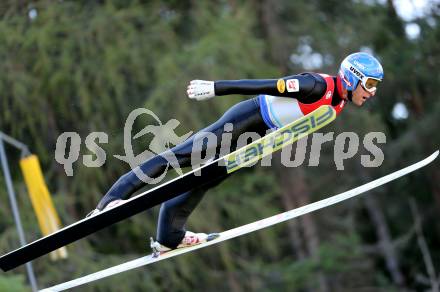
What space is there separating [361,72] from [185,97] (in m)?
8.00

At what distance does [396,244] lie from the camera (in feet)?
64.4

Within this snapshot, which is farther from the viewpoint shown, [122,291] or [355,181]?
[355,181]

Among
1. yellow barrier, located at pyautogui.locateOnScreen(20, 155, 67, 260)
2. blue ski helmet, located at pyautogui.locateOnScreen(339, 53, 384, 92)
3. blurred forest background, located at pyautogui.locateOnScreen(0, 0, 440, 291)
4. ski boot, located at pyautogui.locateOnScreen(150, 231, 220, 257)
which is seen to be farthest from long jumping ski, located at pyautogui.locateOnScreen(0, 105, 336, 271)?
blurred forest background, located at pyautogui.locateOnScreen(0, 0, 440, 291)

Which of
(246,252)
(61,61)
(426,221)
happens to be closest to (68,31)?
(61,61)

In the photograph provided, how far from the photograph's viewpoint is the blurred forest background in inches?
523

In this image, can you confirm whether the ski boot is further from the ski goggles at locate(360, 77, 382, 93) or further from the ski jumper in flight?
the ski goggles at locate(360, 77, 382, 93)

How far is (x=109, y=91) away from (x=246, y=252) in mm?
5051

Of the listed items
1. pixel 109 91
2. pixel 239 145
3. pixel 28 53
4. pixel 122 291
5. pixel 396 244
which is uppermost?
pixel 28 53

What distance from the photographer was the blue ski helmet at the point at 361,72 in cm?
561

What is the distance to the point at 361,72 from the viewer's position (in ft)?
18.4

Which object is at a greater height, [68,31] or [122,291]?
[68,31]

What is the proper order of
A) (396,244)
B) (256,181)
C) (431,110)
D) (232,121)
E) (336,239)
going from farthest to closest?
(396,244) < (431,110) < (336,239) < (256,181) < (232,121)

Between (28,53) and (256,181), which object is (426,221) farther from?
(28,53)

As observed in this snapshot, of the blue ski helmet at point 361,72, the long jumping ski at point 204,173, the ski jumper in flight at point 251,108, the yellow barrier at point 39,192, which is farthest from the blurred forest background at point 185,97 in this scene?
the blue ski helmet at point 361,72
